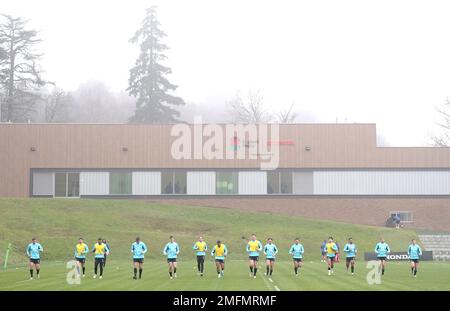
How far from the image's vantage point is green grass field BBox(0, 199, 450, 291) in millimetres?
39031

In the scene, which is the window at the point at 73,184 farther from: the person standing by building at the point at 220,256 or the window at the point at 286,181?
the person standing by building at the point at 220,256

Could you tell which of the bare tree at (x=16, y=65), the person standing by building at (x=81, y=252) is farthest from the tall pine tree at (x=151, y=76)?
the person standing by building at (x=81, y=252)

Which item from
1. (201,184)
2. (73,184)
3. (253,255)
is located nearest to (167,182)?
(201,184)

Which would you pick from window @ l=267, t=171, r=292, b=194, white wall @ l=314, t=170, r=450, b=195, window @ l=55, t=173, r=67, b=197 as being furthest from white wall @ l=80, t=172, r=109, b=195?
white wall @ l=314, t=170, r=450, b=195

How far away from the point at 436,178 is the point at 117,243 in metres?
34.6

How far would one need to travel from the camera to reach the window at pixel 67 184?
76062 millimetres

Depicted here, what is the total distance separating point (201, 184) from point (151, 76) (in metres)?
35.1

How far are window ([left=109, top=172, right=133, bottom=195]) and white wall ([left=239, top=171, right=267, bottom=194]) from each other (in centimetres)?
1111

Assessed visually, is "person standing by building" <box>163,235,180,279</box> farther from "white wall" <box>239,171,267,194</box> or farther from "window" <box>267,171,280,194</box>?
"window" <box>267,171,280,194</box>

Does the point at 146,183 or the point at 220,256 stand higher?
the point at 146,183

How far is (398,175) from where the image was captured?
76625 millimetres

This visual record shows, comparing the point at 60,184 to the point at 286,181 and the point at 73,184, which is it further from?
the point at 286,181

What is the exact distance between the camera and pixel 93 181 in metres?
76.1

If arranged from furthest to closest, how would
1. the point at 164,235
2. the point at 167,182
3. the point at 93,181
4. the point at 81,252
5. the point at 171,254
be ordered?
the point at 167,182 < the point at 93,181 < the point at 164,235 < the point at 81,252 < the point at 171,254
